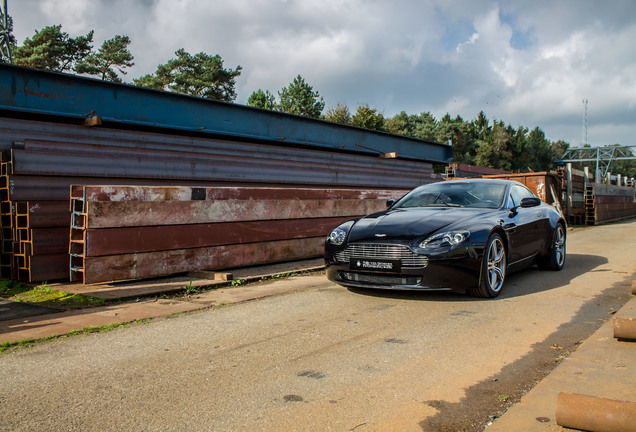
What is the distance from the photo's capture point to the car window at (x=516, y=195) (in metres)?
6.89

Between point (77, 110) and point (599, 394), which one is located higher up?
point (77, 110)

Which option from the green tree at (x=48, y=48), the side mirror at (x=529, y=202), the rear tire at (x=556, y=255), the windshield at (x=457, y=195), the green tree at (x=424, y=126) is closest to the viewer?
the windshield at (x=457, y=195)

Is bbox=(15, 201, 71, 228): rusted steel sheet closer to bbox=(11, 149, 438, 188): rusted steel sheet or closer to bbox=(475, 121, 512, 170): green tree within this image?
bbox=(11, 149, 438, 188): rusted steel sheet

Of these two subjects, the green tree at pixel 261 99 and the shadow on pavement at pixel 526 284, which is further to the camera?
the green tree at pixel 261 99

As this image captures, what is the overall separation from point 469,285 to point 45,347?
4.08m

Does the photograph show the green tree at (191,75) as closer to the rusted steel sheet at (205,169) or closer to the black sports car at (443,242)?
the rusted steel sheet at (205,169)

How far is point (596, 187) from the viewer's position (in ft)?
77.2

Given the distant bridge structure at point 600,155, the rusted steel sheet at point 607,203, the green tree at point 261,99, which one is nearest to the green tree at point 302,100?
the green tree at point 261,99

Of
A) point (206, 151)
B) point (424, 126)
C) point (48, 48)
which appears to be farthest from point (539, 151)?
point (206, 151)

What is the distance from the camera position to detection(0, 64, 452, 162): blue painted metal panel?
859cm

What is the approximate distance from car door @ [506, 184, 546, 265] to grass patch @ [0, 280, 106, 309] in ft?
16.5

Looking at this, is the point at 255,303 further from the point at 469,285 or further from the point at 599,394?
the point at 599,394

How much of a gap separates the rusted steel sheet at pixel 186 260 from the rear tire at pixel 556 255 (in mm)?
4014

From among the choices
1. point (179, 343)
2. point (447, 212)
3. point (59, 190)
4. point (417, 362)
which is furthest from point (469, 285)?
point (59, 190)
